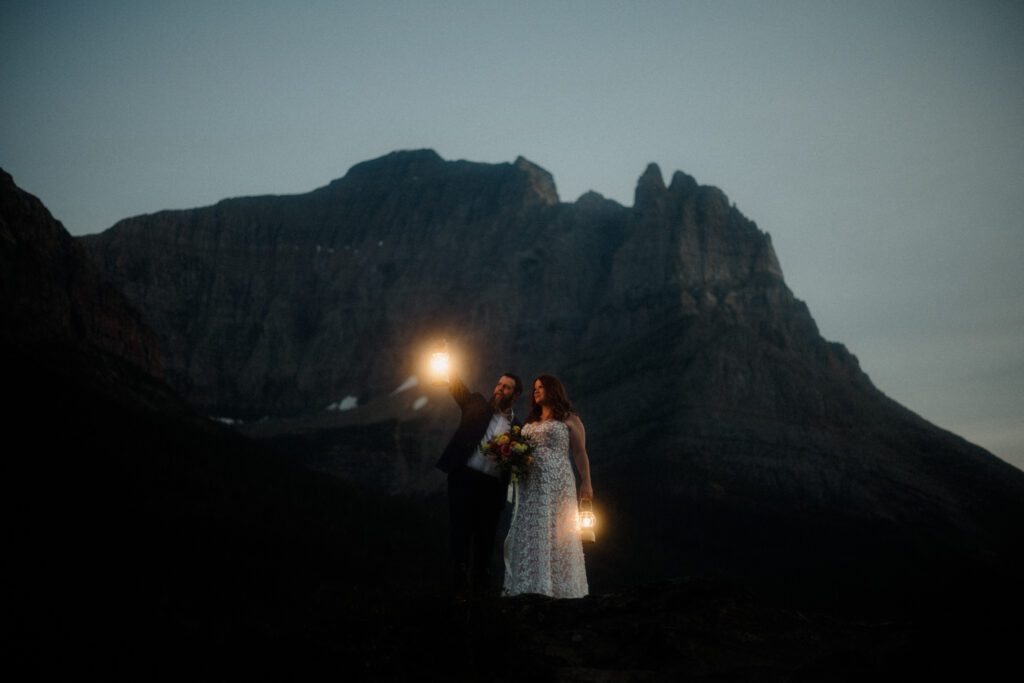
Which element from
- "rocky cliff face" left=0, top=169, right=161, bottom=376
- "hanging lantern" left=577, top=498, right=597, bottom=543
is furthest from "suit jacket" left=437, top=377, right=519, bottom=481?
"rocky cliff face" left=0, top=169, right=161, bottom=376

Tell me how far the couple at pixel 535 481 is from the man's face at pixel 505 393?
1cm

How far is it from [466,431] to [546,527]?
6.38 feet

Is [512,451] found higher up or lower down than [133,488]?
lower down

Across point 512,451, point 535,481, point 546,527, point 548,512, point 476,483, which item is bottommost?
point 546,527

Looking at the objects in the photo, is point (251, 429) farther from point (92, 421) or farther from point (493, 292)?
point (92, 421)

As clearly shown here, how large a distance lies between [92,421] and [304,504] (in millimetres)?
24749

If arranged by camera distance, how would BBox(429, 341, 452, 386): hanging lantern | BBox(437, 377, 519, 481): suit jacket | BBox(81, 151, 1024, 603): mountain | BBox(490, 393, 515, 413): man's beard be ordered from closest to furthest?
BBox(437, 377, 519, 481): suit jacket < BBox(490, 393, 515, 413): man's beard < BBox(429, 341, 452, 386): hanging lantern < BBox(81, 151, 1024, 603): mountain

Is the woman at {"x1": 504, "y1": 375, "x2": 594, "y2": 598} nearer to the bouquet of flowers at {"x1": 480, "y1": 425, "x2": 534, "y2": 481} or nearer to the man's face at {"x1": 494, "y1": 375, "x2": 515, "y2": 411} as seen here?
the bouquet of flowers at {"x1": 480, "y1": 425, "x2": 534, "y2": 481}

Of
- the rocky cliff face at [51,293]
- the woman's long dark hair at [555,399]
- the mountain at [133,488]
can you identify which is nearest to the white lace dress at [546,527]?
the woman's long dark hair at [555,399]

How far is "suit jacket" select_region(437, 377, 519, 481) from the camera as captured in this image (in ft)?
34.9

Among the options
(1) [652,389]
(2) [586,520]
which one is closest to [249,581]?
(2) [586,520]

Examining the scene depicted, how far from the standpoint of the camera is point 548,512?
11383mm

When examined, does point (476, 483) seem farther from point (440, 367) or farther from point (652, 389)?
point (652, 389)

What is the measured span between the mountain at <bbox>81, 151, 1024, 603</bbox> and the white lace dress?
5674cm
